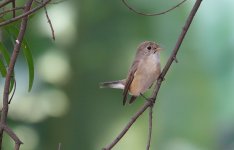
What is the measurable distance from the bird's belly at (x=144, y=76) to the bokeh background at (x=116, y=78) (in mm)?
501

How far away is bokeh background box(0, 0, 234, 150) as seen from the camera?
303cm

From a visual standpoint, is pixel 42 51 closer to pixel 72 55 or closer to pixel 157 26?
pixel 72 55

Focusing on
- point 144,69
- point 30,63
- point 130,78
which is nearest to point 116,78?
point 130,78

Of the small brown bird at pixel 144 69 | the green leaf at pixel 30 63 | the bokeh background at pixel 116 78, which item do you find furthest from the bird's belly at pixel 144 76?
the green leaf at pixel 30 63

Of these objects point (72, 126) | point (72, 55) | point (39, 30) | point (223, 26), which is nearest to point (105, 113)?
point (72, 126)

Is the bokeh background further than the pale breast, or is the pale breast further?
the bokeh background

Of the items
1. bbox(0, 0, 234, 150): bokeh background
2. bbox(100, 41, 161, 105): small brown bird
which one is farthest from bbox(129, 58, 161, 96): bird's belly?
bbox(0, 0, 234, 150): bokeh background

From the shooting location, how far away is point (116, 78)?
315cm

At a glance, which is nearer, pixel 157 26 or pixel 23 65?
pixel 23 65

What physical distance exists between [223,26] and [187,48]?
0.25 metres

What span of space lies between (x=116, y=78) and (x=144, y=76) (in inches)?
29.6

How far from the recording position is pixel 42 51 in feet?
10.3

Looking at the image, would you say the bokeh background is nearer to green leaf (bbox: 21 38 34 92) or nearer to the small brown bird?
the small brown bird

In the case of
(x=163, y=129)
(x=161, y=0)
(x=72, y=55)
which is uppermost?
(x=161, y=0)
